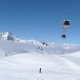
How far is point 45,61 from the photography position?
51781 mm

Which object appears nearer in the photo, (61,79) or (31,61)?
(61,79)

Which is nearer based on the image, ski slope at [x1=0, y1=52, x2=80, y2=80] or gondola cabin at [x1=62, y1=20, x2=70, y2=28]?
gondola cabin at [x1=62, y1=20, x2=70, y2=28]

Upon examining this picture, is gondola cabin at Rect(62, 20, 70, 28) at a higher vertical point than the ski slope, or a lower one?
higher

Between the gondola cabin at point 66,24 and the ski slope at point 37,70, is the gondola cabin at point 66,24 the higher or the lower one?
the higher one

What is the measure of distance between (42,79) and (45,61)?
27.9 metres

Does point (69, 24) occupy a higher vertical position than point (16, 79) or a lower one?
higher

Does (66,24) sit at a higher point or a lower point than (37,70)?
higher

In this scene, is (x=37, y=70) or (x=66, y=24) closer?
(x=66, y=24)

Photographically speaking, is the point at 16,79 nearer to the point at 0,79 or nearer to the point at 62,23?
the point at 0,79

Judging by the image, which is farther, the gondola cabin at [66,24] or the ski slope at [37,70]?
the ski slope at [37,70]

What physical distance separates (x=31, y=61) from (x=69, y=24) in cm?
3174

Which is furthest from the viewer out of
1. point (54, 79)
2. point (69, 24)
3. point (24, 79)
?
point (54, 79)

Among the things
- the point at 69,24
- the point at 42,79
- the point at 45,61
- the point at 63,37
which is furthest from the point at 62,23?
the point at 45,61

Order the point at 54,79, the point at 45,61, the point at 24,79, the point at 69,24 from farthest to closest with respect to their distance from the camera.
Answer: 1. the point at 45,61
2. the point at 54,79
3. the point at 24,79
4. the point at 69,24
